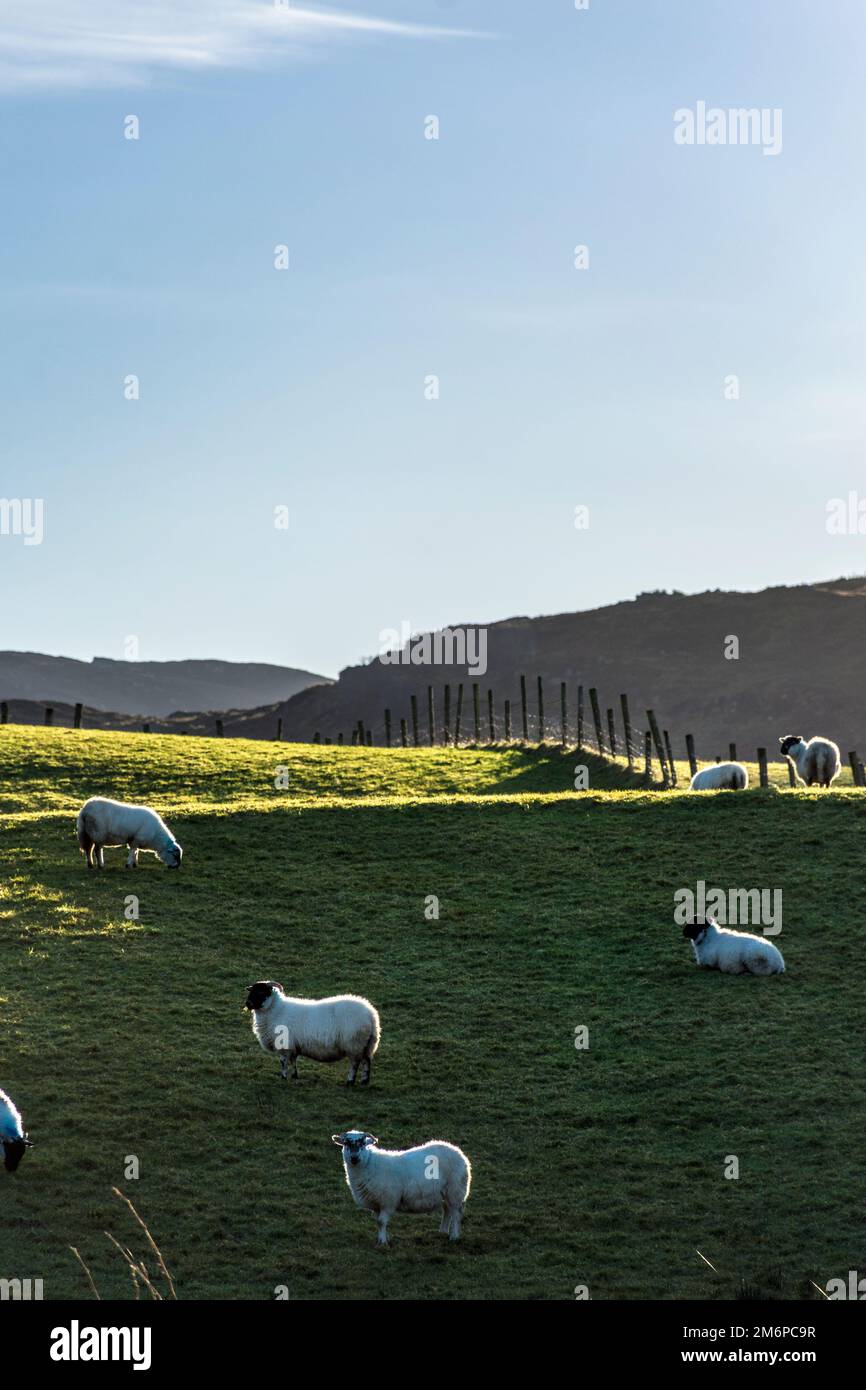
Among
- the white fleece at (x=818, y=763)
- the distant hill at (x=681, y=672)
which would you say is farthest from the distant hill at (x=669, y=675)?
the white fleece at (x=818, y=763)

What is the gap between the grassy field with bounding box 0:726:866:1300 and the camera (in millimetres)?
14609

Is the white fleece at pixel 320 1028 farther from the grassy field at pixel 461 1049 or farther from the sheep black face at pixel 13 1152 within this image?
the sheep black face at pixel 13 1152

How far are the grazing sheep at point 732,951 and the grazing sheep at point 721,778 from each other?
49.5 ft

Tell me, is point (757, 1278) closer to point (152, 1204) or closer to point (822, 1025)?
point (152, 1204)

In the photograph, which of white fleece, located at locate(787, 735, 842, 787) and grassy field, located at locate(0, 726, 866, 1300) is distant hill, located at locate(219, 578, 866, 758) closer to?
white fleece, located at locate(787, 735, 842, 787)

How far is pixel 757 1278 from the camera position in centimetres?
1398

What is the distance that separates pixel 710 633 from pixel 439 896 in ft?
467

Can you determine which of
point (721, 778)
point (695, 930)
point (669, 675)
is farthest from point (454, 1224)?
point (669, 675)

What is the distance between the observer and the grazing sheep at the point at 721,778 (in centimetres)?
3941

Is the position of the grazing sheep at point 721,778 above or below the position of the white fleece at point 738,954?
above

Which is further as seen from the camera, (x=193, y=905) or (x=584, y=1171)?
(x=193, y=905)

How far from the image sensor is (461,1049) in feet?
68.1
